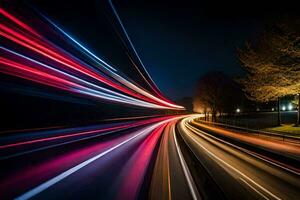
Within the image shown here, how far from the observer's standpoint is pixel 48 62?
18.5 metres

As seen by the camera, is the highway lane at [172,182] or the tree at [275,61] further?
the tree at [275,61]

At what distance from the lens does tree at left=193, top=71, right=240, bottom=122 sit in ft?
248

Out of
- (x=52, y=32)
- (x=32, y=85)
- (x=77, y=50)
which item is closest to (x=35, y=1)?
(x=52, y=32)

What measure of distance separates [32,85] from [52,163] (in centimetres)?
644

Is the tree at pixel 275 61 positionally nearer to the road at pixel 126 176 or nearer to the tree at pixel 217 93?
the road at pixel 126 176

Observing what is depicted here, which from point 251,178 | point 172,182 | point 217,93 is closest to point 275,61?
point 251,178

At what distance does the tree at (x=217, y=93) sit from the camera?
248 feet

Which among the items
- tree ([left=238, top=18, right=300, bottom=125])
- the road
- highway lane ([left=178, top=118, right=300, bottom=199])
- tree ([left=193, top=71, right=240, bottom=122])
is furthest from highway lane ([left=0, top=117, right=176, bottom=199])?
tree ([left=193, top=71, right=240, bottom=122])

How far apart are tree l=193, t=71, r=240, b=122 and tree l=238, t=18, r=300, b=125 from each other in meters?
38.7

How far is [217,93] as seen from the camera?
252 feet

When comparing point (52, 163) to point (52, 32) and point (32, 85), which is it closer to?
point (32, 85)

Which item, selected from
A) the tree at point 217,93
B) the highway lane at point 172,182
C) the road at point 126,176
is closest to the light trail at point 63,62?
the road at point 126,176

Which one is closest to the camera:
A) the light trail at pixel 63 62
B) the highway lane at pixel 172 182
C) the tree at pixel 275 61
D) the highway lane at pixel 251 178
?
the highway lane at pixel 172 182

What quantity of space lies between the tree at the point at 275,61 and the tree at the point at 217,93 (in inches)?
1523
